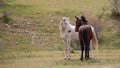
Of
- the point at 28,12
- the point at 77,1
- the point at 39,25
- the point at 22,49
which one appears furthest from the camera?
the point at 77,1

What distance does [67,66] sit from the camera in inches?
795

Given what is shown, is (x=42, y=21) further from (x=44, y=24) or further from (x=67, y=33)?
(x=67, y=33)

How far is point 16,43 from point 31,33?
3.98 meters

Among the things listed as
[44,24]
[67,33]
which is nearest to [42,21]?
[44,24]

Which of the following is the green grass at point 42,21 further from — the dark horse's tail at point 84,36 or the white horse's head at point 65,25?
the dark horse's tail at point 84,36

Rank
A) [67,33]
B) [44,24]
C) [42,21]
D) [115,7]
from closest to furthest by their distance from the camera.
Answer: [67,33] < [44,24] < [42,21] < [115,7]

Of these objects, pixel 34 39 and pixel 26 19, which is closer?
pixel 34 39

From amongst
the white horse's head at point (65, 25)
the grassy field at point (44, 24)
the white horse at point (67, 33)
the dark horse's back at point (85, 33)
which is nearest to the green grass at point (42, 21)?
the grassy field at point (44, 24)

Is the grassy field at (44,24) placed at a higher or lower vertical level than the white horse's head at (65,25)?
lower

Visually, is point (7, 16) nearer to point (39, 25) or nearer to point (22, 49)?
point (39, 25)

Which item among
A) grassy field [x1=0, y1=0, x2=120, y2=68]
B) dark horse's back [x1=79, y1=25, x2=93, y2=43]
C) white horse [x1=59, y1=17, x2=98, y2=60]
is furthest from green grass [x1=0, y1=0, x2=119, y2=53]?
dark horse's back [x1=79, y1=25, x2=93, y2=43]

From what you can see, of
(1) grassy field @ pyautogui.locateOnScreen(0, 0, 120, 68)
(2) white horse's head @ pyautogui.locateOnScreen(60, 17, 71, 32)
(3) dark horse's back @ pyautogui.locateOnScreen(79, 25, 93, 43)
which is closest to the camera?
(3) dark horse's back @ pyautogui.locateOnScreen(79, 25, 93, 43)

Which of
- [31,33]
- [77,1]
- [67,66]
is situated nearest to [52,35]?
[31,33]

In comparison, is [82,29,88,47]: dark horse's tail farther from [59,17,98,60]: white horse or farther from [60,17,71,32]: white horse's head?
[60,17,71,32]: white horse's head
